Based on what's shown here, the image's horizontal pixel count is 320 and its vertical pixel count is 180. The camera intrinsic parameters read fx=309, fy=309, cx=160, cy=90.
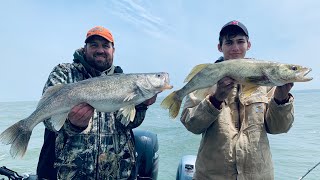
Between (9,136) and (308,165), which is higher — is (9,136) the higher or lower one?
the higher one

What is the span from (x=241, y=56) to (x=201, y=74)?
0.67 metres

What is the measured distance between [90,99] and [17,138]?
1035mm

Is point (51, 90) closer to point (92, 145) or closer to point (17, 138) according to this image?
point (17, 138)

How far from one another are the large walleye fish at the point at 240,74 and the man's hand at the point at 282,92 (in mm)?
116

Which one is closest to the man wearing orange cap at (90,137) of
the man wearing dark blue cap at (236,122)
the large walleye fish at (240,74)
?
the large walleye fish at (240,74)

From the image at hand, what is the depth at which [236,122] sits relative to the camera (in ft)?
12.7

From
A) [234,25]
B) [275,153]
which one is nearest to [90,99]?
[234,25]

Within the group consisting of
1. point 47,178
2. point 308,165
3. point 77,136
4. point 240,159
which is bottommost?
point 308,165

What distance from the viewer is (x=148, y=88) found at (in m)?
3.86

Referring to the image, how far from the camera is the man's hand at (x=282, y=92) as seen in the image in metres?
3.60

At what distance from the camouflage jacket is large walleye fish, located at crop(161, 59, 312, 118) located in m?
0.82

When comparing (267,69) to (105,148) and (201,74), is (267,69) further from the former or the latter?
(105,148)

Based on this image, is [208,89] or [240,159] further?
[208,89]

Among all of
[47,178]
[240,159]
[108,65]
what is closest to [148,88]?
[108,65]
